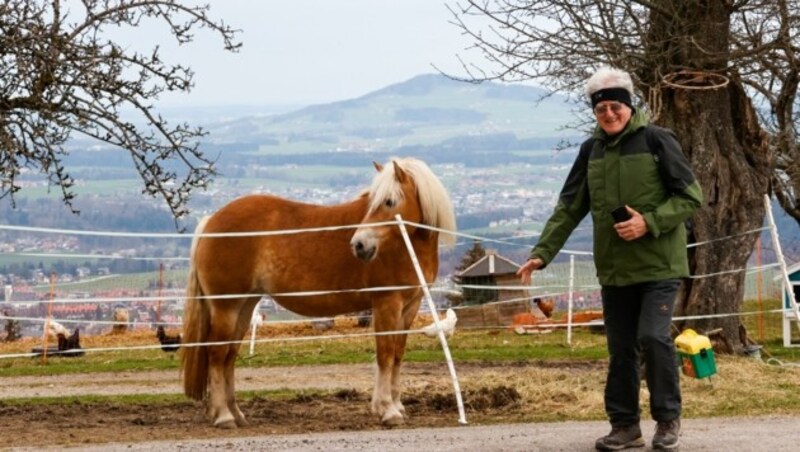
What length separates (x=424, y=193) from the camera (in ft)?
36.4

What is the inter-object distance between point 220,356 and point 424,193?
7.23ft

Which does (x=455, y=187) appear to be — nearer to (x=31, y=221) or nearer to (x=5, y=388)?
(x=31, y=221)

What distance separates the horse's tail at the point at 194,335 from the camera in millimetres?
11414

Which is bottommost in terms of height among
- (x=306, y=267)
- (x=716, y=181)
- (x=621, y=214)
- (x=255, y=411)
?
(x=255, y=411)

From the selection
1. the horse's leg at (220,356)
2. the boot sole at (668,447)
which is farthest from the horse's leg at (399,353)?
the boot sole at (668,447)

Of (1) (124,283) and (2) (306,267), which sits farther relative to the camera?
(1) (124,283)

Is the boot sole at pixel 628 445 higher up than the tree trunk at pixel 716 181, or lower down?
lower down

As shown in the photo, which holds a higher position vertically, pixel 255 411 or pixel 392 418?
pixel 392 418

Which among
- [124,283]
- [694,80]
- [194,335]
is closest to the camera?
[194,335]

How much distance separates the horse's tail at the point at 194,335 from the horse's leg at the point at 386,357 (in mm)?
1545

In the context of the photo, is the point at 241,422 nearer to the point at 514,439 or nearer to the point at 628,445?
the point at 514,439

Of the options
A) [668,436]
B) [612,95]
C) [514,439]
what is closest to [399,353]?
[514,439]

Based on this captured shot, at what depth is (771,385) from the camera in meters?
11.9

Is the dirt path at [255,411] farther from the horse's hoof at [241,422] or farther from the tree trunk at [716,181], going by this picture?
the tree trunk at [716,181]
